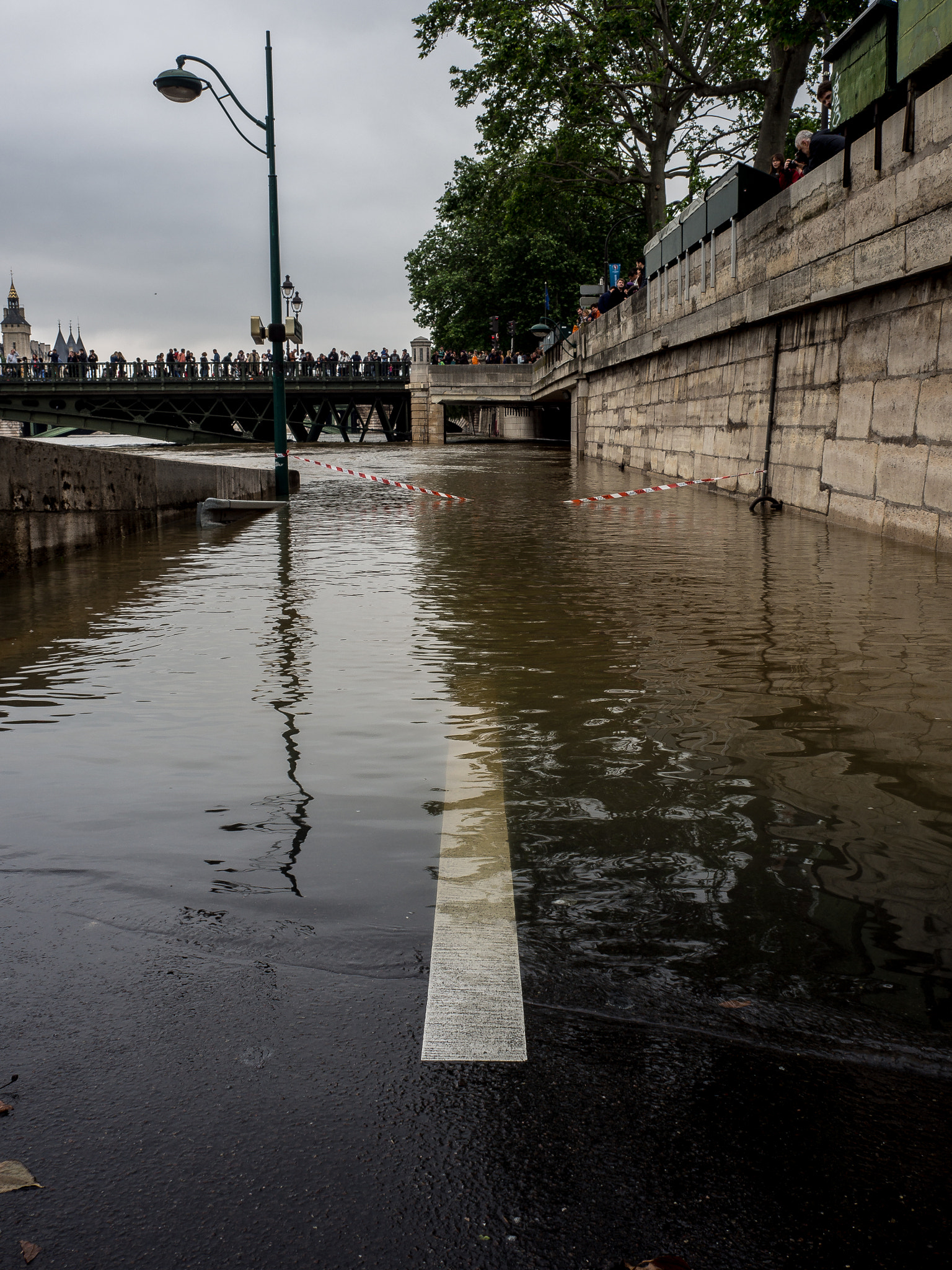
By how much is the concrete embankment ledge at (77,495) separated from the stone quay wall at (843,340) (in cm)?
759

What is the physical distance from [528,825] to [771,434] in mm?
12602

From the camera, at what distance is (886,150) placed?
10.4 m

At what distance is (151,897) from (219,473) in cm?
1518

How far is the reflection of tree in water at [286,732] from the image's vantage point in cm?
324

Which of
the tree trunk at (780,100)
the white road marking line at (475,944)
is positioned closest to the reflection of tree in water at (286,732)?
the white road marking line at (475,944)

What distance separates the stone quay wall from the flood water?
2.34m

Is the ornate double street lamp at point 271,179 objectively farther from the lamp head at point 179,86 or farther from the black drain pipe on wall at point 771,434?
the black drain pipe on wall at point 771,434

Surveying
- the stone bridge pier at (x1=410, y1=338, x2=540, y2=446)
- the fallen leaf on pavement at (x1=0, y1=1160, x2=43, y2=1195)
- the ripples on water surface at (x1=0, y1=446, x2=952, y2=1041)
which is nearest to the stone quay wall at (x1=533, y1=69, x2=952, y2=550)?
the ripples on water surface at (x1=0, y1=446, x2=952, y2=1041)

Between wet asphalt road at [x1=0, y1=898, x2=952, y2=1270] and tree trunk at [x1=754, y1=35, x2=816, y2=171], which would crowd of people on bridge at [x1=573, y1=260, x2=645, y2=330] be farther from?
wet asphalt road at [x1=0, y1=898, x2=952, y2=1270]

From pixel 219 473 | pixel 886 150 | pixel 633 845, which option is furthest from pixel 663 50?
pixel 633 845

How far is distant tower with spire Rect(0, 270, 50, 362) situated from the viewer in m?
173

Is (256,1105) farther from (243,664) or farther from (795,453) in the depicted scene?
(795,453)

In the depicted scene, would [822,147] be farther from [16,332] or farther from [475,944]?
[16,332]

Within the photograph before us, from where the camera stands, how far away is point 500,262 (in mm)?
61281
